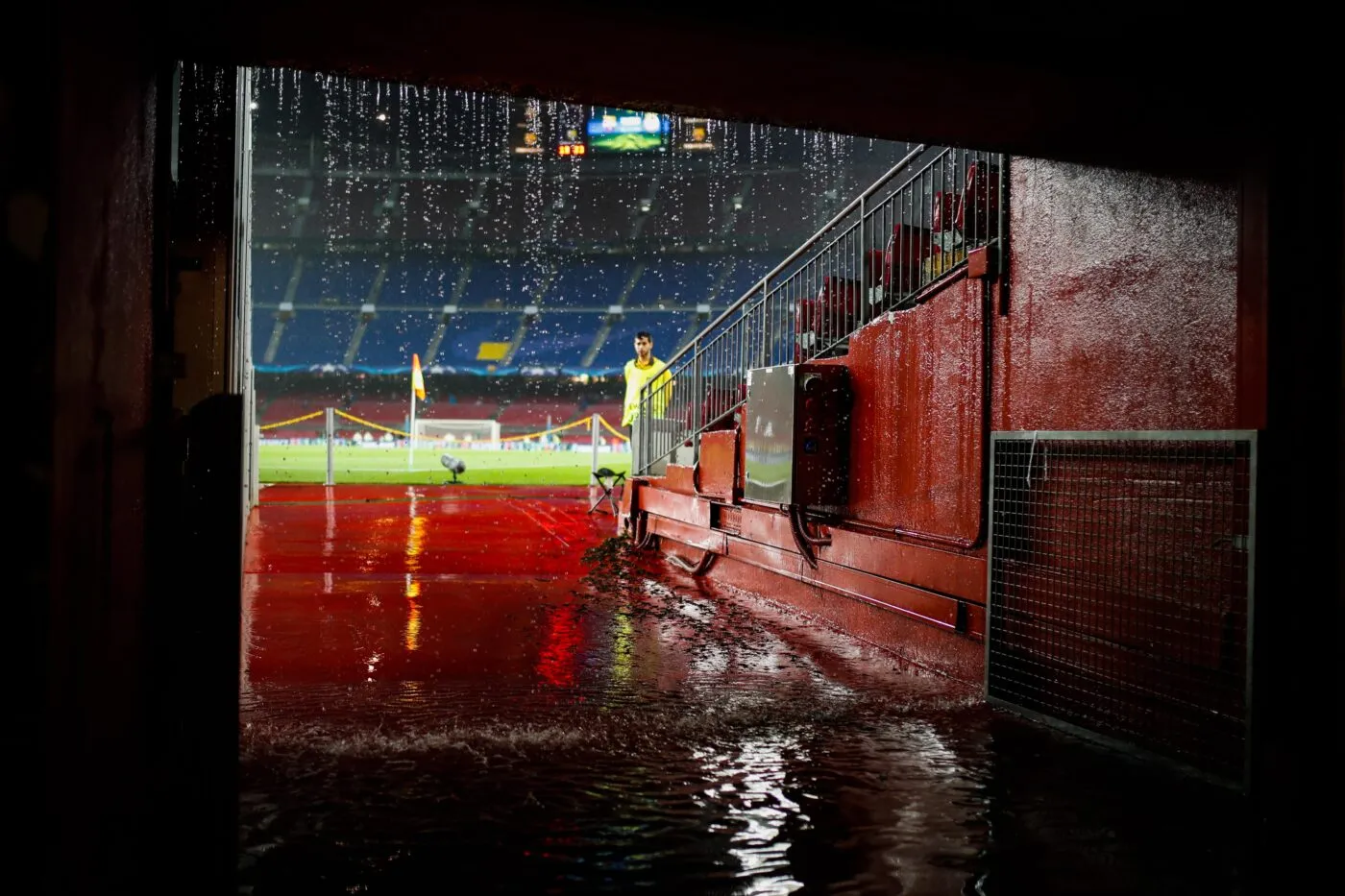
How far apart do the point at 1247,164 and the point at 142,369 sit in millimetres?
3943

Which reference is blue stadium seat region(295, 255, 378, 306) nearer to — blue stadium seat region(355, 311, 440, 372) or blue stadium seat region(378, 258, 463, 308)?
blue stadium seat region(378, 258, 463, 308)

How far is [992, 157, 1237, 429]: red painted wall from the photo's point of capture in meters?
4.02

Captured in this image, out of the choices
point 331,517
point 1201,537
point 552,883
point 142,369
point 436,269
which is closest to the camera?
point 142,369

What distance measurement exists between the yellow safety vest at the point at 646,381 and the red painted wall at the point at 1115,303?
6.51 m

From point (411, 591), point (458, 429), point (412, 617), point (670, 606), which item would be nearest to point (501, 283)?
point (458, 429)

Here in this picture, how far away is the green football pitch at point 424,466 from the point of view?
22.3 metres

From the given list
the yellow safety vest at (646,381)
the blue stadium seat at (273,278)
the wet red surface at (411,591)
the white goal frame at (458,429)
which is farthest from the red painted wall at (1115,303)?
the blue stadium seat at (273,278)

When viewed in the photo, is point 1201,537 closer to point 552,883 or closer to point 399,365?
point 552,883

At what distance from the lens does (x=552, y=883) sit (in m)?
2.86

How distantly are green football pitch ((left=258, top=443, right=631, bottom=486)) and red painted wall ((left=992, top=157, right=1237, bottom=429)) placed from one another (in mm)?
13285

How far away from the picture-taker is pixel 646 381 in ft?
45.0

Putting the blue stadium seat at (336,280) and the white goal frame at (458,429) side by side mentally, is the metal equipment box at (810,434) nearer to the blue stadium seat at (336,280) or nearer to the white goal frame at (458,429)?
the white goal frame at (458,429)

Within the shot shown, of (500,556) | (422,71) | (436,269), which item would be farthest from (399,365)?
(422,71)

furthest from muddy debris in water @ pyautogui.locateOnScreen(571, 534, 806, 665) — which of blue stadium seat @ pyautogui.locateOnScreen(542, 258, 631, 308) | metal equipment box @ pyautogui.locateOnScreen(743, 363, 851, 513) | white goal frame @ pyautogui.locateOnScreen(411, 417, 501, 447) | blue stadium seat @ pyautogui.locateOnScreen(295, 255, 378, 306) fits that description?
blue stadium seat @ pyautogui.locateOnScreen(295, 255, 378, 306)
